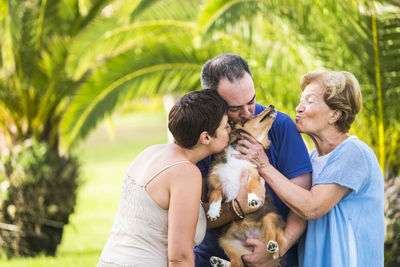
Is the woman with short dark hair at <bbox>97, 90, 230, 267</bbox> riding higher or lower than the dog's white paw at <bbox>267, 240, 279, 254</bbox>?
higher

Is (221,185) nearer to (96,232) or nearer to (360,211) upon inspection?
(360,211)

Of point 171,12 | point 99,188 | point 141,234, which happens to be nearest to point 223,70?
point 141,234

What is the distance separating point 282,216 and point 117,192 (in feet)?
54.6

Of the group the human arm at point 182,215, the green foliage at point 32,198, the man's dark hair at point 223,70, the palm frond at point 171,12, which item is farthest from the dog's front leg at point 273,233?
the green foliage at point 32,198

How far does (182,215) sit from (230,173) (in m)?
0.78

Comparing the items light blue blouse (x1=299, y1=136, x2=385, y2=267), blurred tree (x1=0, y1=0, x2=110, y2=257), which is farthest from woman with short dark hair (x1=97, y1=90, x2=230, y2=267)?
blurred tree (x1=0, y1=0, x2=110, y2=257)

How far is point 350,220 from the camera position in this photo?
333cm

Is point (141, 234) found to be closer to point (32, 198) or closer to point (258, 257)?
point (258, 257)

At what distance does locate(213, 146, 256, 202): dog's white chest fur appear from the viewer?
360 cm

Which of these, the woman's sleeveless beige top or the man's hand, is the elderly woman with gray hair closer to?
the man's hand

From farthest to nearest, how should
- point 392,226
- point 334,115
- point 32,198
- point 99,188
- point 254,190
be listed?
point 99,188 < point 32,198 < point 392,226 < point 334,115 < point 254,190

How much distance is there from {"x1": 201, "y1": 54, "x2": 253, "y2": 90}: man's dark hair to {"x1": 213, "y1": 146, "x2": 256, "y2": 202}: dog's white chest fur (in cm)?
45

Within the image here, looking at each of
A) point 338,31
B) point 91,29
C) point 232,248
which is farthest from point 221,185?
point 91,29

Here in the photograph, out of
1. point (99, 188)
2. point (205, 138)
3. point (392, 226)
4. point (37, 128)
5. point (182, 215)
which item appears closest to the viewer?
point (182, 215)
